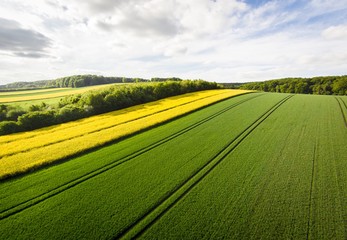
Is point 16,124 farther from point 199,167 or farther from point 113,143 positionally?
point 199,167

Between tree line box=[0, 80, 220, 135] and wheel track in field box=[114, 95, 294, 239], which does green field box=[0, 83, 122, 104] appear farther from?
wheel track in field box=[114, 95, 294, 239]

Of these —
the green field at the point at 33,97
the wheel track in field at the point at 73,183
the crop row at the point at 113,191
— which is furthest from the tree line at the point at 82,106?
the wheel track in field at the point at 73,183

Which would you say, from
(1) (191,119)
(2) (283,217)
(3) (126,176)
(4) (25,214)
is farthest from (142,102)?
(2) (283,217)

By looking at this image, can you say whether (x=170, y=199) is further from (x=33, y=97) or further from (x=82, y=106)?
(x=33, y=97)

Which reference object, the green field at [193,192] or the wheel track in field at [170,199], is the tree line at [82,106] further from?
the wheel track in field at [170,199]

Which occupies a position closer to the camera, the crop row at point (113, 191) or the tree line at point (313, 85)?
the crop row at point (113, 191)

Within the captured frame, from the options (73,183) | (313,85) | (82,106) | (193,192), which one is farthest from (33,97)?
(313,85)

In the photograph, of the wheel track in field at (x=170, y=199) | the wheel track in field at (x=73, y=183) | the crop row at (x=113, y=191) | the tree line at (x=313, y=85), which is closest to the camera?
the wheel track in field at (x=170, y=199)
